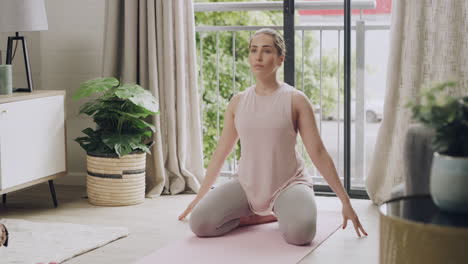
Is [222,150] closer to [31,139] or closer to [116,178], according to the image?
[116,178]

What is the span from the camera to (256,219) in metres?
3.64

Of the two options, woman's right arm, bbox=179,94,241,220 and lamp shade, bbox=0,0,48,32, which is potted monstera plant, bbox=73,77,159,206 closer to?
lamp shade, bbox=0,0,48,32

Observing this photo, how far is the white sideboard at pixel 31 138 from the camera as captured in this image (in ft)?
12.4

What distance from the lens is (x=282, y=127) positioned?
3451mm

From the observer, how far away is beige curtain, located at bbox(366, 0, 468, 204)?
390cm

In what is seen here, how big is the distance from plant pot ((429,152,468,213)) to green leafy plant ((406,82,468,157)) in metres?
0.03

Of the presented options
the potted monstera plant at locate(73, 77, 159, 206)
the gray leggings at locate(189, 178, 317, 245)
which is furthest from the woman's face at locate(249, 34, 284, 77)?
the potted monstera plant at locate(73, 77, 159, 206)

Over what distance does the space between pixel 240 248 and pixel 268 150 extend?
487 mm

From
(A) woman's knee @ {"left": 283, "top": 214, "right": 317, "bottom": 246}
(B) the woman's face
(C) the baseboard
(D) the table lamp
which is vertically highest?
(D) the table lamp

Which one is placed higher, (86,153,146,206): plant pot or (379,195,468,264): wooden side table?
(379,195,468,264): wooden side table

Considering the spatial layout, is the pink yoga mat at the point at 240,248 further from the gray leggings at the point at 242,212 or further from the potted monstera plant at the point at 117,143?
the potted monstera plant at the point at 117,143

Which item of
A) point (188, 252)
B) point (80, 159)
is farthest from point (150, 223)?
point (80, 159)

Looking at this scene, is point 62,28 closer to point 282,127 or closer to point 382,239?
point 282,127

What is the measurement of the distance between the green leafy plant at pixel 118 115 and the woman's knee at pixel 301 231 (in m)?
1.16
